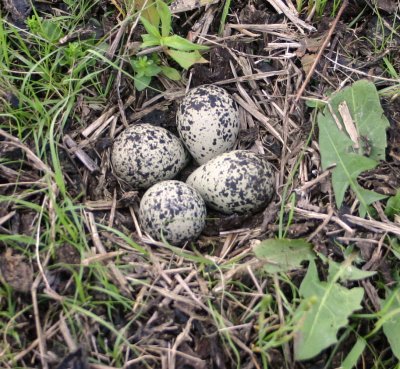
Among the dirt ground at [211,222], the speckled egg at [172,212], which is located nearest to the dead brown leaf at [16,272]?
the dirt ground at [211,222]

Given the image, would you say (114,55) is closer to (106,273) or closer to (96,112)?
(96,112)

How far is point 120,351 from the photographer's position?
221 centimetres

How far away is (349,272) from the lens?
235cm

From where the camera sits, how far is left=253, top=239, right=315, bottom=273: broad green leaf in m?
2.39

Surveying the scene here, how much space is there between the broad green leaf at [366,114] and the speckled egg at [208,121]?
50 centimetres

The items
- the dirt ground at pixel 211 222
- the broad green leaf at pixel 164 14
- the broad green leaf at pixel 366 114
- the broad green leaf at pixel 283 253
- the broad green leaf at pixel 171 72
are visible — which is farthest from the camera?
the broad green leaf at pixel 171 72

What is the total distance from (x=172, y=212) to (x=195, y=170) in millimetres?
423

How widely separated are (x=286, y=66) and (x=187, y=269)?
125 centimetres

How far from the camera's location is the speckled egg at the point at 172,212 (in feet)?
8.91

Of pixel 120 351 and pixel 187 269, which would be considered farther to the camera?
pixel 187 269

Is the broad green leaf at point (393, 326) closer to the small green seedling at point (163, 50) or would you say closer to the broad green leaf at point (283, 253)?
the broad green leaf at point (283, 253)

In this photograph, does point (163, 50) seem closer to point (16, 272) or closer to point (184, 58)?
point (184, 58)

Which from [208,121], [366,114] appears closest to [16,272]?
[208,121]

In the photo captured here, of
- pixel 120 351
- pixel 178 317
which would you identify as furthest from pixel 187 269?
pixel 120 351
